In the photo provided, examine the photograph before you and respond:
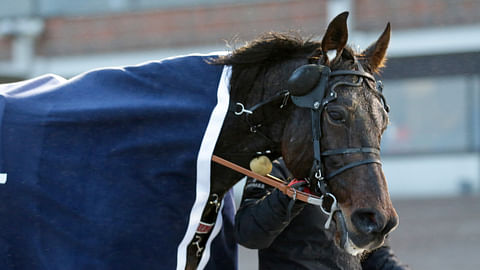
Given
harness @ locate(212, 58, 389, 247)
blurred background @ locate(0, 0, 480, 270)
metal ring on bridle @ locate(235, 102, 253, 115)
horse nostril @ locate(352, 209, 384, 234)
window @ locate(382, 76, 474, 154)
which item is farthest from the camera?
window @ locate(382, 76, 474, 154)

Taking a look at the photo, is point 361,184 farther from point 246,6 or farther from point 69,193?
point 246,6

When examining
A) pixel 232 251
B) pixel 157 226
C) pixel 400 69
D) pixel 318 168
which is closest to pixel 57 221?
pixel 157 226

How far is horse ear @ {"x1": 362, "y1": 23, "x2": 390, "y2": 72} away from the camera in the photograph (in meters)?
2.73

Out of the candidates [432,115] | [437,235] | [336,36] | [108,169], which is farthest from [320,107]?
[432,115]

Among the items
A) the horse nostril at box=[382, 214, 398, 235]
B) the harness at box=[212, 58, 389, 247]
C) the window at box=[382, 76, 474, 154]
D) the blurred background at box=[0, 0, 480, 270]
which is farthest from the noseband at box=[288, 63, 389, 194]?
the window at box=[382, 76, 474, 154]

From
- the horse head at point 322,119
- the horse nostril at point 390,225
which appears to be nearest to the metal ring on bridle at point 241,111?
the horse head at point 322,119

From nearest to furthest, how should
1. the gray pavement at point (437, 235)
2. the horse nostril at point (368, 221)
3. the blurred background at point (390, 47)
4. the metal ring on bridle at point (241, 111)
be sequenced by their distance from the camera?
the horse nostril at point (368, 221) < the metal ring on bridle at point (241, 111) < the gray pavement at point (437, 235) < the blurred background at point (390, 47)

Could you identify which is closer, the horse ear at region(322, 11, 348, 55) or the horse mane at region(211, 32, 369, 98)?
the horse ear at region(322, 11, 348, 55)

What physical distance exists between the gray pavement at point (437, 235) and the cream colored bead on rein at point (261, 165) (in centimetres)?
463

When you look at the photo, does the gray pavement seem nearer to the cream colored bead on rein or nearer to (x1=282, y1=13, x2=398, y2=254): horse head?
the cream colored bead on rein

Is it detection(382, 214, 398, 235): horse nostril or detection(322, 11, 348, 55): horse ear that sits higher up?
detection(322, 11, 348, 55): horse ear

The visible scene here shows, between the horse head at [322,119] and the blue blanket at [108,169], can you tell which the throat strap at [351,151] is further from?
the blue blanket at [108,169]

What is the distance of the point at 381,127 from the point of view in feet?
8.14

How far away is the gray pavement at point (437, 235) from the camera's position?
7.27m
